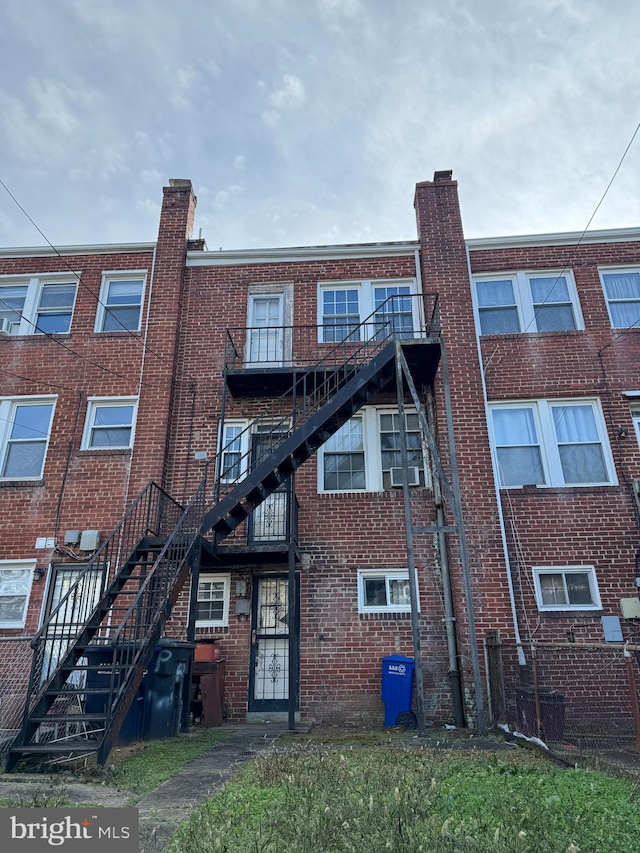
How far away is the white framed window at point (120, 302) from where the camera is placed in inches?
512

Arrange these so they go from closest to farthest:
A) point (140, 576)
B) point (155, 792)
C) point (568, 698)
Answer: point (155, 792)
point (140, 576)
point (568, 698)

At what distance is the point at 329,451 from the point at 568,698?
5.71 metres

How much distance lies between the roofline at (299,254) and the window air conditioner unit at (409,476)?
15.7 feet

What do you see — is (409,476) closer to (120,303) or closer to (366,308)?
(366,308)

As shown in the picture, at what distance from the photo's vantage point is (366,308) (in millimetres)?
12836

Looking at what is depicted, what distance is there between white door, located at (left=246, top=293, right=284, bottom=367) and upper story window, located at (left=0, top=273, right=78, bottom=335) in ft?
13.1

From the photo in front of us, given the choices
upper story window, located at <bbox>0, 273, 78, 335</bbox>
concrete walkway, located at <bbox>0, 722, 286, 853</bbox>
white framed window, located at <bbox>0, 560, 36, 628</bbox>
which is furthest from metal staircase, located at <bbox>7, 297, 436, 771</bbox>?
upper story window, located at <bbox>0, 273, 78, 335</bbox>

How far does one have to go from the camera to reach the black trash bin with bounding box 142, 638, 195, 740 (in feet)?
24.7

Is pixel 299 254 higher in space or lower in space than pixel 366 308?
higher

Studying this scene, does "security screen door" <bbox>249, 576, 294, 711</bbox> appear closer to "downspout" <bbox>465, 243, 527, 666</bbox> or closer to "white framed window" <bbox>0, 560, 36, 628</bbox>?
"downspout" <bbox>465, 243, 527, 666</bbox>

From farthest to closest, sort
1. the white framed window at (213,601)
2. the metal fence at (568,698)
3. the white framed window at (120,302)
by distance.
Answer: the white framed window at (120,302) → the white framed window at (213,601) → the metal fence at (568,698)

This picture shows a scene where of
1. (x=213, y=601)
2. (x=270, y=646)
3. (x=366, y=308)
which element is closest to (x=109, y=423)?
(x=213, y=601)

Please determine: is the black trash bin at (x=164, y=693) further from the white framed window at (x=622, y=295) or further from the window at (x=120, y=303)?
the white framed window at (x=622, y=295)

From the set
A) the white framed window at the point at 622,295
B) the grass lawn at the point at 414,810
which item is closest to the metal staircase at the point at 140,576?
the grass lawn at the point at 414,810
